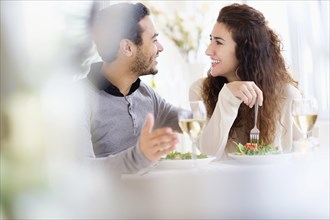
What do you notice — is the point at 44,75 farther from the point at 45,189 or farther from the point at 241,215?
the point at 241,215

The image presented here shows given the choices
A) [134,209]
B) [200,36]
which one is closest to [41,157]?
[134,209]

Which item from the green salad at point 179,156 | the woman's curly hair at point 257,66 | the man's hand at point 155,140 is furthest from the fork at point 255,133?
the man's hand at point 155,140

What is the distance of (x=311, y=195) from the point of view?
639mm

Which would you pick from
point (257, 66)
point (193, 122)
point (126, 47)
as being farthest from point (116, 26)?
point (257, 66)

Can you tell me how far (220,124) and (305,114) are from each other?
12 centimetres

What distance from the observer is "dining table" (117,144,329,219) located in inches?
22.0

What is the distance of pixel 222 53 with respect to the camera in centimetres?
67

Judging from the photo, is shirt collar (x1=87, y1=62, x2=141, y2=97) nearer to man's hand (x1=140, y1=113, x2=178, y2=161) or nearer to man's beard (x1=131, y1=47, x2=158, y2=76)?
man's beard (x1=131, y1=47, x2=158, y2=76)

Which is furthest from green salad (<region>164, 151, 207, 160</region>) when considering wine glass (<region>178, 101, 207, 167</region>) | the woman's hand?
the woman's hand

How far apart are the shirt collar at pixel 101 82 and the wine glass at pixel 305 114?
0.23 metres

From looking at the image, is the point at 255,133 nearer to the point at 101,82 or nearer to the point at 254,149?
the point at 254,149

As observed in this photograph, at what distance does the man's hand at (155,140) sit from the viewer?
1.51 feet

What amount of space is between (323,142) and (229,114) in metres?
0.16

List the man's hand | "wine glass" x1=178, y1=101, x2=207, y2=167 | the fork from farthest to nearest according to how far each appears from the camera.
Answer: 1. the fork
2. "wine glass" x1=178, y1=101, x2=207, y2=167
3. the man's hand
